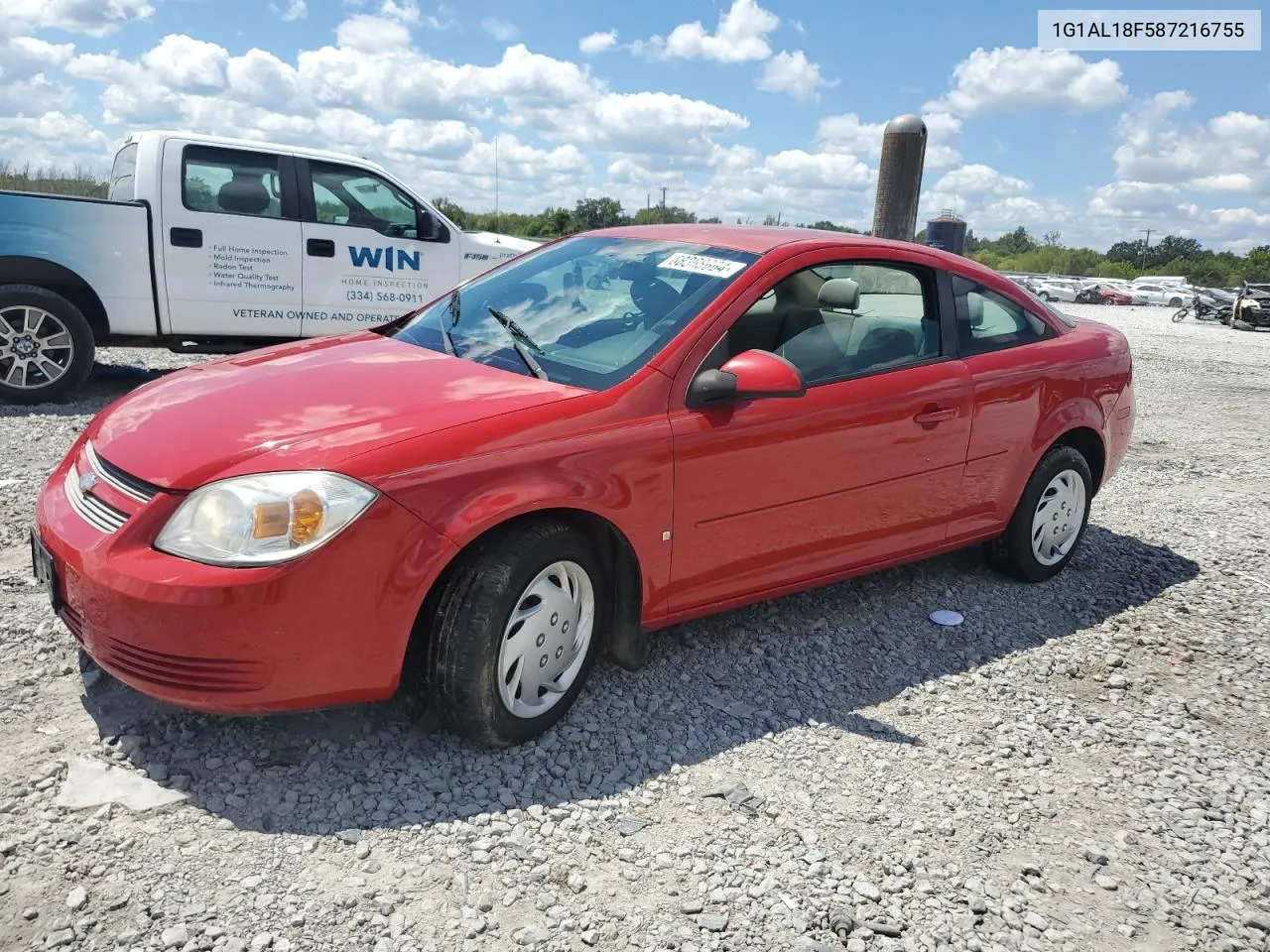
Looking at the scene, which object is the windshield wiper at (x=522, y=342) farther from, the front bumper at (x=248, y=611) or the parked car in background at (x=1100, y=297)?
the parked car in background at (x=1100, y=297)

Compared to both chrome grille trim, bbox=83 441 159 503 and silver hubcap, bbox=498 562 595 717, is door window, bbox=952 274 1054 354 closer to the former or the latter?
silver hubcap, bbox=498 562 595 717

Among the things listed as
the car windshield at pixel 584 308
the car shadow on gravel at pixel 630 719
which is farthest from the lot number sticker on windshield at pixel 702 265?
the car shadow on gravel at pixel 630 719

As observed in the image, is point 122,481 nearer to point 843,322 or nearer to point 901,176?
point 843,322

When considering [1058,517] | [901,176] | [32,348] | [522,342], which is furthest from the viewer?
[901,176]

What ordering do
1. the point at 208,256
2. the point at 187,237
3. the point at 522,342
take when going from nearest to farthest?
1. the point at 522,342
2. the point at 187,237
3. the point at 208,256

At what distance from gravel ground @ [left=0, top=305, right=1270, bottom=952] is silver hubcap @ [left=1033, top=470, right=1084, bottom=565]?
516mm

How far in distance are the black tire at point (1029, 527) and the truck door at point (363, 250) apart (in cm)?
532

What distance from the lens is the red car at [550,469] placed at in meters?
2.63

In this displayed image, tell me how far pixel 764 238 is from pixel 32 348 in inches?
234

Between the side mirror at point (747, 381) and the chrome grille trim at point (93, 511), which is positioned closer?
the chrome grille trim at point (93, 511)

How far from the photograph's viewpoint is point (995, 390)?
4.27 metres

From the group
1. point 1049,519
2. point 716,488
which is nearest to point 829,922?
point 716,488

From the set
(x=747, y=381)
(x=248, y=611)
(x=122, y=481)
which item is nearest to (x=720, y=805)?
(x=747, y=381)

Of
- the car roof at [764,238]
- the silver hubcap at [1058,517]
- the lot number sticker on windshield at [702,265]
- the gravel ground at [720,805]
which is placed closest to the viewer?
the gravel ground at [720,805]
